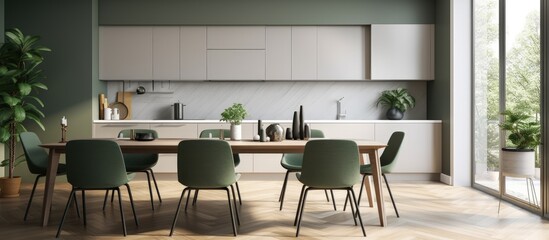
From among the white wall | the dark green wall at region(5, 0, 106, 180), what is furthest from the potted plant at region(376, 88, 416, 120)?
the dark green wall at region(5, 0, 106, 180)

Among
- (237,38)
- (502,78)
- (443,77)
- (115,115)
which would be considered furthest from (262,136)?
(115,115)

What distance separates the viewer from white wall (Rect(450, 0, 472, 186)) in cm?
638

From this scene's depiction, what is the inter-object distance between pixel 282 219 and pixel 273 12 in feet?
11.9

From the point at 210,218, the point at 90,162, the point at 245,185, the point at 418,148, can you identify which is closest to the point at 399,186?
the point at 418,148

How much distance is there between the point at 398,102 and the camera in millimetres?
7129

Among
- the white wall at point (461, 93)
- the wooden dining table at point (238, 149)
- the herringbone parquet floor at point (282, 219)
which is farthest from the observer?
the white wall at point (461, 93)

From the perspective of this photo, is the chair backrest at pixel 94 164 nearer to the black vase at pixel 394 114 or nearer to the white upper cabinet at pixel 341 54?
the white upper cabinet at pixel 341 54

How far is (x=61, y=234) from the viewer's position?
3.77 m

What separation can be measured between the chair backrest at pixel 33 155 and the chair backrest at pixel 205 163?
1.64m

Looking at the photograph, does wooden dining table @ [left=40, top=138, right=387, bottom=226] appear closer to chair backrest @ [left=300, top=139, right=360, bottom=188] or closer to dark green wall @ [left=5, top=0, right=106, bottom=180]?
chair backrest @ [left=300, top=139, right=360, bottom=188]

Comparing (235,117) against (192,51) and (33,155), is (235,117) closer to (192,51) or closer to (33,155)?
(33,155)

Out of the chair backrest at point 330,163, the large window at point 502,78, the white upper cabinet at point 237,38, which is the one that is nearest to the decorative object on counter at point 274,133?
the chair backrest at point 330,163

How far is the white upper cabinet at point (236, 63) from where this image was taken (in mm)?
7059

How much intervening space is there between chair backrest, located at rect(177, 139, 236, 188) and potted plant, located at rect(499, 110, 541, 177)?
2622 millimetres
